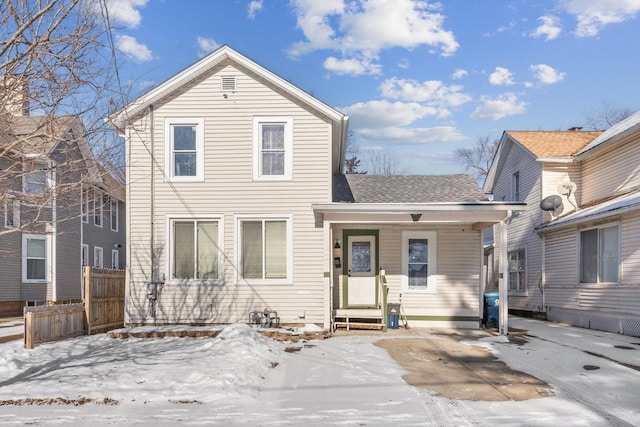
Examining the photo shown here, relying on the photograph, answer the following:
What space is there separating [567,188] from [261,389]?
12639 millimetres

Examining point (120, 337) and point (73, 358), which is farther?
point (120, 337)

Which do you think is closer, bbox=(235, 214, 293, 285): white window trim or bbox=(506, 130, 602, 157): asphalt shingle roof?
bbox=(235, 214, 293, 285): white window trim

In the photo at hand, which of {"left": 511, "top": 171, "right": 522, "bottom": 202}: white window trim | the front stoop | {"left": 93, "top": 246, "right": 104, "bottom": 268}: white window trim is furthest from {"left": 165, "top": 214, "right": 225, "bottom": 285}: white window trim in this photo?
{"left": 511, "top": 171, "right": 522, "bottom": 202}: white window trim

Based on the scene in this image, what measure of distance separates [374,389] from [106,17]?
5.69 metres

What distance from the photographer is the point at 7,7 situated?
4.92 meters

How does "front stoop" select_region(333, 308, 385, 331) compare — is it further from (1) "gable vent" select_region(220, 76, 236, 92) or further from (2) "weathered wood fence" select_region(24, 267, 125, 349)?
(1) "gable vent" select_region(220, 76, 236, 92)

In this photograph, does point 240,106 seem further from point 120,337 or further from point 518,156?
point 518,156

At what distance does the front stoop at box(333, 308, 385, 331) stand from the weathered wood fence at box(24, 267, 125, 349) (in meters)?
5.38

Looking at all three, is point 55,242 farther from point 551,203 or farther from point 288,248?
point 551,203

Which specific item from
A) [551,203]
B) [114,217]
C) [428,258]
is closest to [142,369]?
[428,258]

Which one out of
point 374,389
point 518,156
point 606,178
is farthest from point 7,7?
point 518,156

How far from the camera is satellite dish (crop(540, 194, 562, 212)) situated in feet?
47.3

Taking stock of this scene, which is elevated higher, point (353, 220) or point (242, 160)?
point (242, 160)

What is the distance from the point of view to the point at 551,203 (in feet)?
47.3
